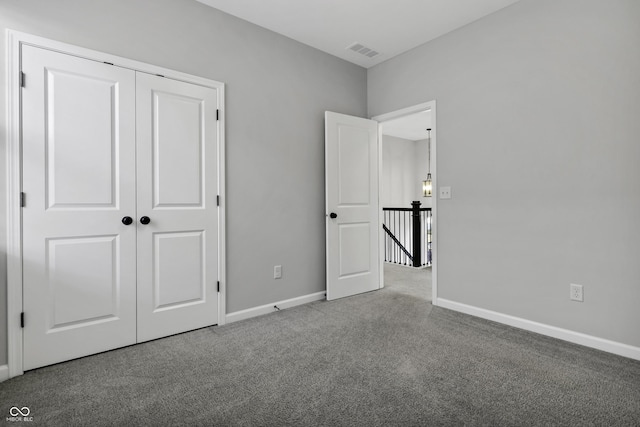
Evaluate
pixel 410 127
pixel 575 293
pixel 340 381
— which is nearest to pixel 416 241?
pixel 410 127

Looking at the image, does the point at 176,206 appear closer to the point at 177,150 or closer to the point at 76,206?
the point at 177,150

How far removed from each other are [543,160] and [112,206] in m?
3.35

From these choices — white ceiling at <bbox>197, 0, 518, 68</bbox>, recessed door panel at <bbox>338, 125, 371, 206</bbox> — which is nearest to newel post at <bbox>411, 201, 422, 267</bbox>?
recessed door panel at <bbox>338, 125, 371, 206</bbox>

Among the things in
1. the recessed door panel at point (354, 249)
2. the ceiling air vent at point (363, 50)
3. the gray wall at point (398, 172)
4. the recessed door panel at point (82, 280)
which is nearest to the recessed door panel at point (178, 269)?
the recessed door panel at point (82, 280)

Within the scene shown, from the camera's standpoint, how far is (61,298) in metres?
2.13

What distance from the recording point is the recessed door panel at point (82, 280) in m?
2.12

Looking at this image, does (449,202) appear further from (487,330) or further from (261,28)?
(261,28)

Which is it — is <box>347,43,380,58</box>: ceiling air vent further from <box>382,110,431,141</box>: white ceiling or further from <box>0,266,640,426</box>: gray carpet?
<box>0,266,640,426</box>: gray carpet

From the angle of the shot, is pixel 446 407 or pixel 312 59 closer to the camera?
pixel 446 407

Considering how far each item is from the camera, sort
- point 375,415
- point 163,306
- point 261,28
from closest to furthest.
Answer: point 375,415 → point 163,306 → point 261,28

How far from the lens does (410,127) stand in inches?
279

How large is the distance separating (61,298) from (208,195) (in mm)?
1217

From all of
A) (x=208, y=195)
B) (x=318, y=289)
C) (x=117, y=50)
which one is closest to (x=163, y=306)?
(x=208, y=195)

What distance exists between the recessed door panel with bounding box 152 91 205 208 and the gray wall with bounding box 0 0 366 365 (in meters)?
0.26
